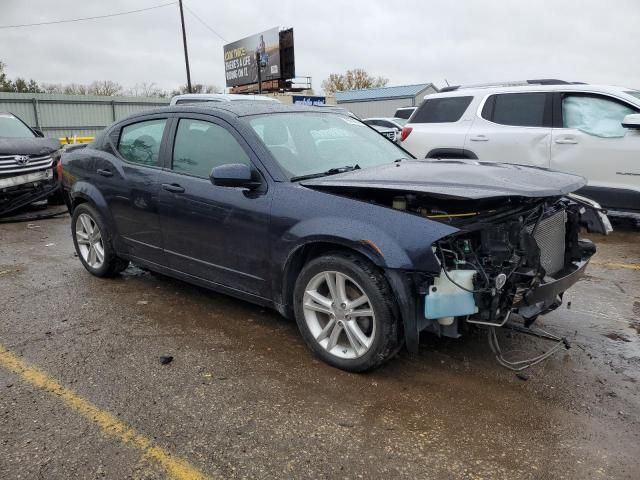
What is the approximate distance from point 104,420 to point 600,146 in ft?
21.1

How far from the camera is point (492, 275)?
10.0ft

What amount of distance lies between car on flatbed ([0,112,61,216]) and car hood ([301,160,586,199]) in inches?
280

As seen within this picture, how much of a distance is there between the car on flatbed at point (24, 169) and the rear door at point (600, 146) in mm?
7935

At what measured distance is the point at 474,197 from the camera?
9.45ft

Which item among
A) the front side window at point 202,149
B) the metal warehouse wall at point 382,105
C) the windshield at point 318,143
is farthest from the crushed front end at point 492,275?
the metal warehouse wall at point 382,105

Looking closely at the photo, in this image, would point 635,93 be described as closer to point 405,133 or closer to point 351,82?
point 405,133

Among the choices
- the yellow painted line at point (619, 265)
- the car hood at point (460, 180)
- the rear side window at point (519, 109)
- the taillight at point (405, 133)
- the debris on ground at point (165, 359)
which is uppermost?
the rear side window at point (519, 109)

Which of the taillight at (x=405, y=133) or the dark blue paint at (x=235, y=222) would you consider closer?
the dark blue paint at (x=235, y=222)

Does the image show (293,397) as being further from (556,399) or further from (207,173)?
(207,173)

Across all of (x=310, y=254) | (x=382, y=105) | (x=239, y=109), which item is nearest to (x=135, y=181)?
(x=239, y=109)

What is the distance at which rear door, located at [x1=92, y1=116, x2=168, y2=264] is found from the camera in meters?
4.45

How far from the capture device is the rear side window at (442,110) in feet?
25.5

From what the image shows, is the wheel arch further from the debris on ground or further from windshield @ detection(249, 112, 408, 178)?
the debris on ground

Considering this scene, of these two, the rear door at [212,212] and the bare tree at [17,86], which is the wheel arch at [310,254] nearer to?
the rear door at [212,212]
